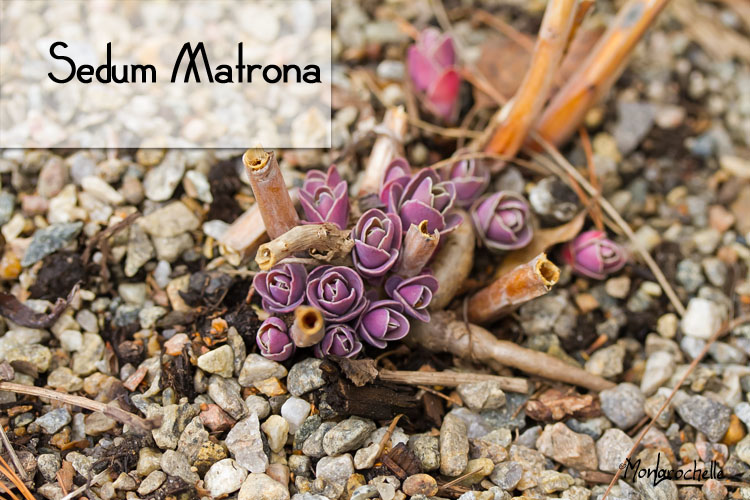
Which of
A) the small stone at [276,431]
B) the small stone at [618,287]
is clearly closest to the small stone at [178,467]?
the small stone at [276,431]

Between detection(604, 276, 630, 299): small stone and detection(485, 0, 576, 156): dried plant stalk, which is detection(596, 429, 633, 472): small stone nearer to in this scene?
detection(604, 276, 630, 299): small stone

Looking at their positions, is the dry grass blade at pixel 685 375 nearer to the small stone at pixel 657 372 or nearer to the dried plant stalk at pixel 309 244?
the small stone at pixel 657 372

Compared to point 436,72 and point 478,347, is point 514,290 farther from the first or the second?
point 436,72

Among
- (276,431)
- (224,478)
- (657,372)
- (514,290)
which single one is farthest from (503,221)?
(224,478)

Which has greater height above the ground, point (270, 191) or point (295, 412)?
point (270, 191)

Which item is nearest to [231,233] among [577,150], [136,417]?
[136,417]

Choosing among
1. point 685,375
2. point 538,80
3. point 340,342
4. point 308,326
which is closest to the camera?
point 308,326

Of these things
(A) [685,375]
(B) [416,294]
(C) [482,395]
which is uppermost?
(B) [416,294]

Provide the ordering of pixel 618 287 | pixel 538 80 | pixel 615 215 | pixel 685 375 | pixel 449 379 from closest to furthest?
pixel 449 379 < pixel 685 375 < pixel 538 80 < pixel 618 287 < pixel 615 215
